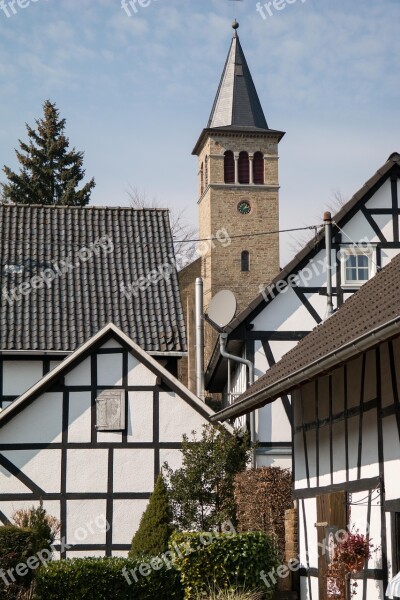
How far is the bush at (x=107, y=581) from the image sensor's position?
13.9 meters

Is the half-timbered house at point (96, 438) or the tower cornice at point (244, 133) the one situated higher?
the tower cornice at point (244, 133)

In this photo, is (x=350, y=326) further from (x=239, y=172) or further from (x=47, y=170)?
(x=239, y=172)

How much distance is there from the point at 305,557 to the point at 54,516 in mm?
5962

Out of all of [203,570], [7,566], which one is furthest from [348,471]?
[7,566]

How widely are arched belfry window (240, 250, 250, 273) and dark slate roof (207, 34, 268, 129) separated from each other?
26.2ft

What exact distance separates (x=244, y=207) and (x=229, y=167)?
2688mm

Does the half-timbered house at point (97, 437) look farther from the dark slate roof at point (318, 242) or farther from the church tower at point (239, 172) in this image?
the church tower at point (239, 172)

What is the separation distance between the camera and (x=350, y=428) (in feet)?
41.9

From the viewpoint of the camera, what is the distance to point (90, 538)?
1894 centimetres

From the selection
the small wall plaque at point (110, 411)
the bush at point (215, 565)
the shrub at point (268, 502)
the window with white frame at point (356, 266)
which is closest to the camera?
the bush at point (215, 565)

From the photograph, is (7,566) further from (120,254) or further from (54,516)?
(120,254)

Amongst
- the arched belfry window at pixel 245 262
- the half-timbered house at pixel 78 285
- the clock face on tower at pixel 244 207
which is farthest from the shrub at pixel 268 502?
the clock face on tower at pixel 244 207

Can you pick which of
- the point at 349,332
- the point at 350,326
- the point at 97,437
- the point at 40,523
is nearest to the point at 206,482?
the point at 97,437

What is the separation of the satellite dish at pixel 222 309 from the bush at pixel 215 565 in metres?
8.21
